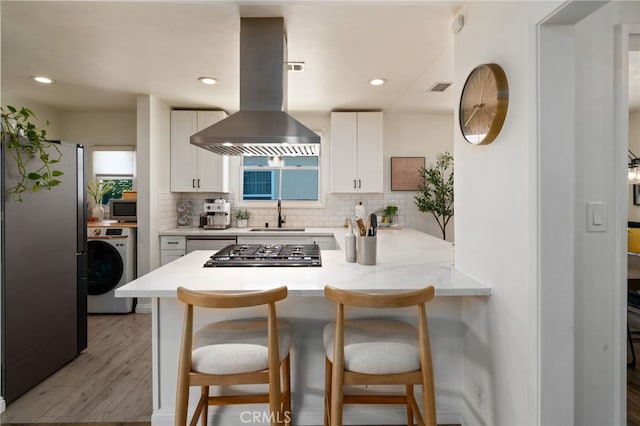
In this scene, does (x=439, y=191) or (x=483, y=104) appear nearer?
(x=483, y=104)

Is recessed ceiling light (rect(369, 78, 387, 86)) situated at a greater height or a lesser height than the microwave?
greater

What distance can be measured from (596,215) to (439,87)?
240 centimetres

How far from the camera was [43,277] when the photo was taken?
7.89ft

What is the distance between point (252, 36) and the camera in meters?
2.12

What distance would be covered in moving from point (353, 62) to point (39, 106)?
12.5ft

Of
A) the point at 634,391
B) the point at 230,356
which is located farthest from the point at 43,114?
the point at 634,391

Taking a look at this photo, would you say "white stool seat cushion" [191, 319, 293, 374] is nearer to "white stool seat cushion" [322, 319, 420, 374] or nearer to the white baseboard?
"white stool seat cushion" [322, 319, 420, 374]

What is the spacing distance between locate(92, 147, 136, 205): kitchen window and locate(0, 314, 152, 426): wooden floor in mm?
2106

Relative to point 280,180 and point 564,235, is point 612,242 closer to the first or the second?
point 564,235

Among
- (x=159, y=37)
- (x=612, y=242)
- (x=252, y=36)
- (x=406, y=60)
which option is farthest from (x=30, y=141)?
(x=612, y=242)

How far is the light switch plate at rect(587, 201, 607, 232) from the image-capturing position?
146cm

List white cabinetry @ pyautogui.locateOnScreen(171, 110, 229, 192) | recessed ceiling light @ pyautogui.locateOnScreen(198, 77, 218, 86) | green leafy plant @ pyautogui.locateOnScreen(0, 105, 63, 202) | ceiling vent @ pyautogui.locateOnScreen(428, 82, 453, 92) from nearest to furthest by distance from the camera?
green leafy plant @ pyautogui.locateOnScreen(0, 105, 63, 202)
recessed ceiling light @ pyautogui.locateOnScreen(198, 77, 218, 86)
ceiling vent @ pyautogui.locateOnScreen(428, 82, 453, 92)
white cabinetry @ pyautogui.locateOnScreen(171, 110, 229, 192)

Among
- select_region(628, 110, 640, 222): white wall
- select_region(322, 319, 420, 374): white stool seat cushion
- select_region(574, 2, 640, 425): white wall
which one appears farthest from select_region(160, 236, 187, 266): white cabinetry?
select_region(628, 110, 640, 222): white wall

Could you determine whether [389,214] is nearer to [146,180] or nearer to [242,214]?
[242,214]
